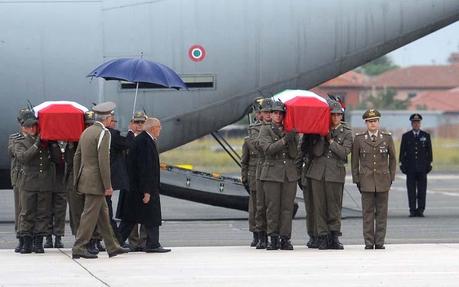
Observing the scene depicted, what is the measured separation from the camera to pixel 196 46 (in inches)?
754

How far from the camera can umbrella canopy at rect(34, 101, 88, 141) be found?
15172mm

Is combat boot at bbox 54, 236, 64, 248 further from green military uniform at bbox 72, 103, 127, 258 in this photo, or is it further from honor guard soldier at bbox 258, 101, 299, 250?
honor guard soldier at bbox 258, 101, 299, 250

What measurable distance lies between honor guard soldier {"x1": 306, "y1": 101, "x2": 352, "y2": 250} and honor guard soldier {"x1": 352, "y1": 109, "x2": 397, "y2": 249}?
0.18 metres

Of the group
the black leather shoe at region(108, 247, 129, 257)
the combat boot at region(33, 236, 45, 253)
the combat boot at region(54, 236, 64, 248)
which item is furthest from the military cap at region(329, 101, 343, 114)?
the combat boot at region(33, 236, 45, 253)

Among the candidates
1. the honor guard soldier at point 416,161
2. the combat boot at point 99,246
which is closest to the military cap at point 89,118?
the combat boot at point 99,246

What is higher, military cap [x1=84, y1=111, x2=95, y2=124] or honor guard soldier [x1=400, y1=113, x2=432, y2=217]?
military cap [x1=84, y1=111, x2=95, y2=124]

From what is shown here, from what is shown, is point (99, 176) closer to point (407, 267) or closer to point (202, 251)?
point (202, 251)

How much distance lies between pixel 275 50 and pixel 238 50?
556 millimetres

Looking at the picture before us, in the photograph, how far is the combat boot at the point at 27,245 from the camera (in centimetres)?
1519

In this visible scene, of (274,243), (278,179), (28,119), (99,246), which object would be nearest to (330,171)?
(278,179)

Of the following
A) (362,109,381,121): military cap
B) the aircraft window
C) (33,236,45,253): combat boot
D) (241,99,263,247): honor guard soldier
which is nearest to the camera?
(33,236,45,253): combat boot

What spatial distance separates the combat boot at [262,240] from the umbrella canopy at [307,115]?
1347mm

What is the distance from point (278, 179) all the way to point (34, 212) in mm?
2872

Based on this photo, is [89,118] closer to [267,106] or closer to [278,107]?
[267,106]
